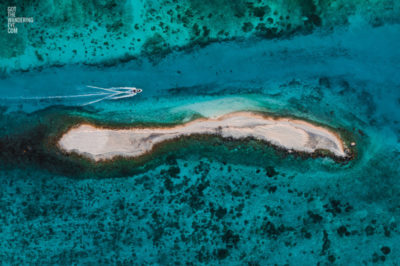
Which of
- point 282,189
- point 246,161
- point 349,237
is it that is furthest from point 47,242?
point 349,237

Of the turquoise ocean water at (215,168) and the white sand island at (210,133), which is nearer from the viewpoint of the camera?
the turquoise ocean water at (215,168)

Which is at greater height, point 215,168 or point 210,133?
point 210,133

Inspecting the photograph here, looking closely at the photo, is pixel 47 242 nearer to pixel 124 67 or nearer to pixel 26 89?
pixel 26 89

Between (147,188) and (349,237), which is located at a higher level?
(147,188)

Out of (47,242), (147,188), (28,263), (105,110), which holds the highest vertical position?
(105,110)
